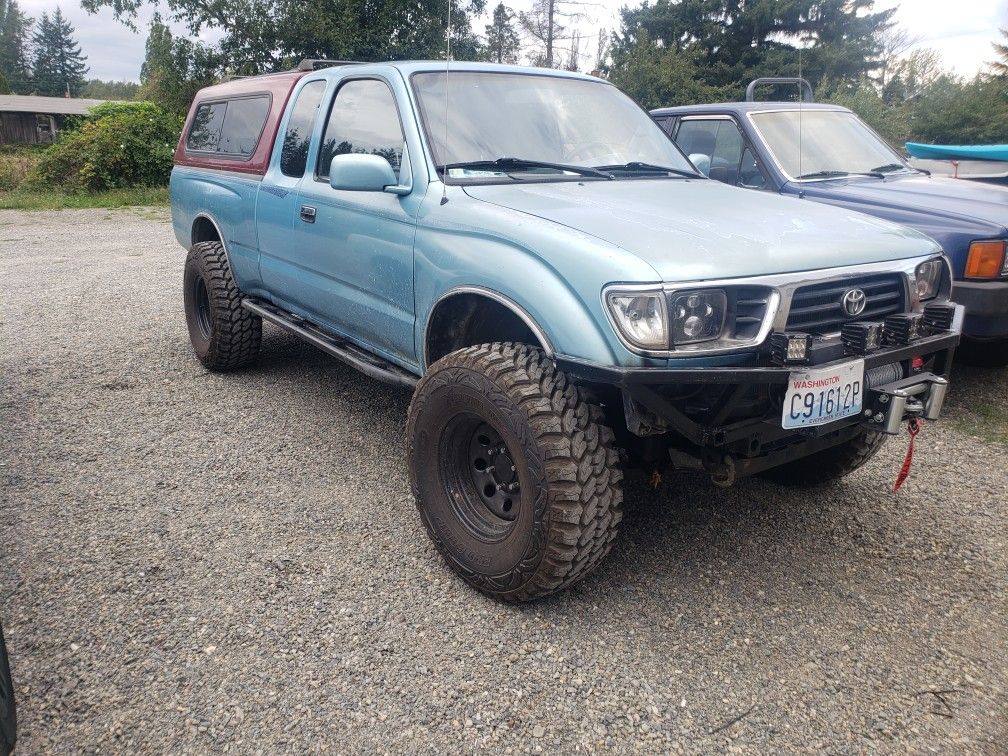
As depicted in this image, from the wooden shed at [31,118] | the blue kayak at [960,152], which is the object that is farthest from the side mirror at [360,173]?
the wooden shed at [31,118]

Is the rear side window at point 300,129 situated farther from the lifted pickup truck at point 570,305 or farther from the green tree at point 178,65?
the green tree at point 178,65

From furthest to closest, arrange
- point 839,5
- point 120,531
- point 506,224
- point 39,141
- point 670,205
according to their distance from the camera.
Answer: point 39,141 → point 839,5 → point 120,531 → point 670,205 → point 506,224

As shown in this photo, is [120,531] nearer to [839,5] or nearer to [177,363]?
[177,363]

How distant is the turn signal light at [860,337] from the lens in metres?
2.54

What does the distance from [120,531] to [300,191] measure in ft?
6.08

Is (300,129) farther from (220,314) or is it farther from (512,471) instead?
(512,471)

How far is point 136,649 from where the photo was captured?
2.51 m

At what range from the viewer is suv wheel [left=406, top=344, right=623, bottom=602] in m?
2.51

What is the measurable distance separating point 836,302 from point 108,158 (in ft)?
65.1

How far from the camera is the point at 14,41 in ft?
316

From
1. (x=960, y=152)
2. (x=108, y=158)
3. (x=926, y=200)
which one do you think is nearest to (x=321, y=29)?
(x=108, y=158)

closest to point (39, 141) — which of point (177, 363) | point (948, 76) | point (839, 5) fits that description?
point (839, 5)

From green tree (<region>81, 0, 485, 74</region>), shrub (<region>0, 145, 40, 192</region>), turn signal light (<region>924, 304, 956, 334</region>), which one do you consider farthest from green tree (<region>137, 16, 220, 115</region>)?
turn signal light (<region>924, 304, 956, 334</region>)

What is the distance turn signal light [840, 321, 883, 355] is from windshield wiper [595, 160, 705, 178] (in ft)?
4.51
